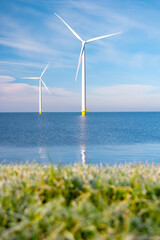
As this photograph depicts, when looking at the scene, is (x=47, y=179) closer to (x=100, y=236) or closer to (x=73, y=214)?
(x=73, y=214)

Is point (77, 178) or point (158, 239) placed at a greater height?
point (77, 178)

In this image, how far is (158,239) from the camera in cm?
406

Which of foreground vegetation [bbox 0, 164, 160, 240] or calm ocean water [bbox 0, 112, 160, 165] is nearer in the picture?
foreground vegetation [bbox 0, 164, 160, 240]

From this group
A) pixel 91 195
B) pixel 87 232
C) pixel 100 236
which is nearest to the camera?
pixel 100 236

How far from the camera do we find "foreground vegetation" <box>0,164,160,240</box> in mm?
4277

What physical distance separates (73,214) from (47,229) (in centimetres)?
48

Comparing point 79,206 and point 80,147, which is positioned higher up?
point 79,206

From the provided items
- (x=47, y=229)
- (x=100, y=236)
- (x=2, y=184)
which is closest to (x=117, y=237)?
(x=100, y=236)

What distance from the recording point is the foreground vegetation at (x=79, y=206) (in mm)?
4277

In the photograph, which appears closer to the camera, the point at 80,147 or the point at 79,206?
the point at 79,206

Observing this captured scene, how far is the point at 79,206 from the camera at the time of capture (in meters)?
4.61

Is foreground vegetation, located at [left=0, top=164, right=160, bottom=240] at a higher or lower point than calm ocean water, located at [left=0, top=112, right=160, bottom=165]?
higher

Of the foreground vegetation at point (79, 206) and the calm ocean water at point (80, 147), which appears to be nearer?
the foreground vegetation at point (79, 206)

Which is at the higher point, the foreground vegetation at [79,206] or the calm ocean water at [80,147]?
the foreground vegetation at [79,206]
